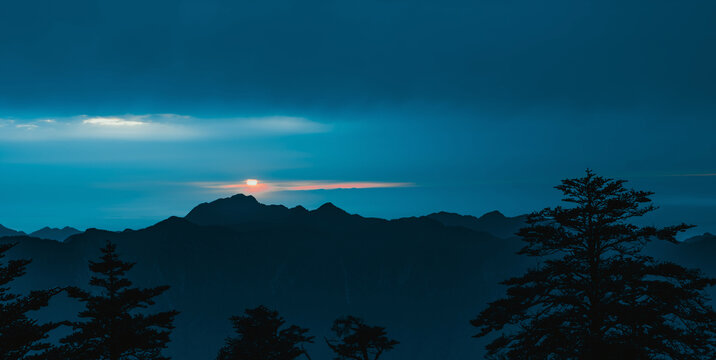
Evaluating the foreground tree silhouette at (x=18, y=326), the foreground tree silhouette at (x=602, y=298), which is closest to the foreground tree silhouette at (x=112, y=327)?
the foreground tree silhouette at (x=18, y=326)

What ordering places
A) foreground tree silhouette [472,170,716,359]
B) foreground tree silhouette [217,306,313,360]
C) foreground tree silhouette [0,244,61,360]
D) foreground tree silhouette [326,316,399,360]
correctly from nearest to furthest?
1. foreground tree silhouette [472,170,716,359]
2. foreground tree silhouette [0,244,61,360]
3. foreground tree silhouette [326,316,399,360]
4. foreground tree silhouette [217,306,313,360]

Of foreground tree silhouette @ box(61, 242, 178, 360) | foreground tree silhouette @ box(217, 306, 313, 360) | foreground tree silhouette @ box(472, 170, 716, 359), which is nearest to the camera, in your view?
foreground tree silhouette @ box(472, 170, 716, 359)

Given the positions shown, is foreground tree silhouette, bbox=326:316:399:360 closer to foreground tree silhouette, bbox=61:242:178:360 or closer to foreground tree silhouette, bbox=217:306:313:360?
foreground tree silhouette, bbox=217:306:313:360

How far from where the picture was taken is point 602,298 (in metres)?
16.2

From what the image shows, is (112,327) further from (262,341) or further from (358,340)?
(358,340)

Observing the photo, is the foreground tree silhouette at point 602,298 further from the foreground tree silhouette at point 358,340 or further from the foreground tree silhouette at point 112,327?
the foreground tree silhouette at point 112,327

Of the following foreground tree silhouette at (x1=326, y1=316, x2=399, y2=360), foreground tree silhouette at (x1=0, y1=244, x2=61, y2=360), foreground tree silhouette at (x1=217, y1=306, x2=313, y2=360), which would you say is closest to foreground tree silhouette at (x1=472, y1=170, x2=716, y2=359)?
foreground tree silhouette at (x1=326, y1=316, x2=399, y2=360)

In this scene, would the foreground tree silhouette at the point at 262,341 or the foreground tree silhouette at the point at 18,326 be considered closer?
the foreground tree silhouette at the point at 18,326

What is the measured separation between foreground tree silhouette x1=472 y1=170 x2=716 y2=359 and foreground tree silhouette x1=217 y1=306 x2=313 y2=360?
18.5 metres

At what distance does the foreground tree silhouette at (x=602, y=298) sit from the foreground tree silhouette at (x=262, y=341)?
18451 millimetres

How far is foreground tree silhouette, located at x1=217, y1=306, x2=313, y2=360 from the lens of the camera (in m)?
31.7

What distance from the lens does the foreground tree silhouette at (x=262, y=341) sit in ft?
104

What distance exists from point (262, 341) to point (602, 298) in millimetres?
22659

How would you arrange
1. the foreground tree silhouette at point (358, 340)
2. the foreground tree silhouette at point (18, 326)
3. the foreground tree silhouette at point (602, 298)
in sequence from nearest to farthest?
the foreground tree silhouette at point (602, 298), the foreground tree silhouette at point (18, 326), the foreground tree silhouette at point (358, 340)
